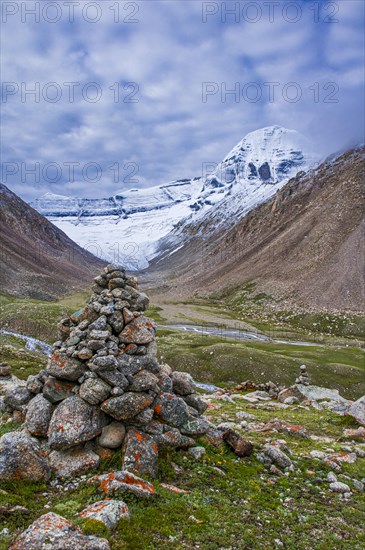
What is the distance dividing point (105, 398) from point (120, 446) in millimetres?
2297

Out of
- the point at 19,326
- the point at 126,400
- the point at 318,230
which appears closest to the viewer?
the point at 126,400

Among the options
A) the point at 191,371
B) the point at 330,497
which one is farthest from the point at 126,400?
the point at 191,371

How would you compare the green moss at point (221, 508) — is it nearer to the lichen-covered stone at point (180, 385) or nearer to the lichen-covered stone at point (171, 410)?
the lichen-covered stone at point (171, 410)

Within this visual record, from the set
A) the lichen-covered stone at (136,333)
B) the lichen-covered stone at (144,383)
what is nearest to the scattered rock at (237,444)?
the lichen-covered stone at (144,383)

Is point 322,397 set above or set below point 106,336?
below

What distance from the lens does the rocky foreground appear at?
12.9 m

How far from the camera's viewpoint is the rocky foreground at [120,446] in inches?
507

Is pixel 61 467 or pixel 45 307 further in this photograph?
pixel 45 307

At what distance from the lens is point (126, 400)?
1764cm

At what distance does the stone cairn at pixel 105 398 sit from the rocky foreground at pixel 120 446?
0.05 m

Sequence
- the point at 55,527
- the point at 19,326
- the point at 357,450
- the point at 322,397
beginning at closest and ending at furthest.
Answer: the point at 55,527
the point at 357,450
the point at 322,397
the point at 19,326

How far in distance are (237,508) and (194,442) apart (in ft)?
15.4

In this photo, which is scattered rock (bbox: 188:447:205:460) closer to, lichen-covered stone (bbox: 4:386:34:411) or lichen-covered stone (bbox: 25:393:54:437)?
lichen-covered stone (bbox: 25:393:54:437)

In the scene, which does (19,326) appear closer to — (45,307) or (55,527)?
(45,307)
